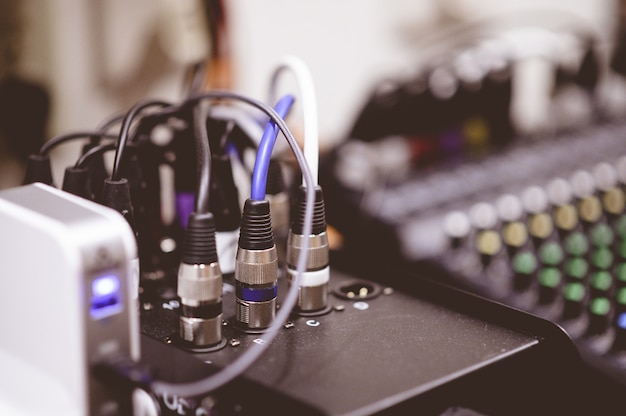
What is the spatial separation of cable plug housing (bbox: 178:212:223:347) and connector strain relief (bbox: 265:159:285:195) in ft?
0.68

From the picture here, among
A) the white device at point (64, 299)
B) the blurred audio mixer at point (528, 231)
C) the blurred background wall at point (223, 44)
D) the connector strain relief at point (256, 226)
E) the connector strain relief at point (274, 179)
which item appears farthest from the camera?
the blurred background wall at point (223, 44)

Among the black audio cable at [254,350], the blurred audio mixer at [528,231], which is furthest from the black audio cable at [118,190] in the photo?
the blurred audio mixer at [528,231]

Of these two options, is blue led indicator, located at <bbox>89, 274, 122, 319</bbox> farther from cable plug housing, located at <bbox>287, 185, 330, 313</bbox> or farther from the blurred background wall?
the blurred background wall

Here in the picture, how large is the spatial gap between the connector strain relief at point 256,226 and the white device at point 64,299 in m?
0.12

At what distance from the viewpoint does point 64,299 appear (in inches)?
18.2

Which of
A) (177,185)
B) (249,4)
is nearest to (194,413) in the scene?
(177,185)

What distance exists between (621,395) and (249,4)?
0.80 meters

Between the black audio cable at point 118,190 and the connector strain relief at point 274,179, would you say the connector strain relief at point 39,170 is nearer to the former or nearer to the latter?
the black audio cable at point 118,190

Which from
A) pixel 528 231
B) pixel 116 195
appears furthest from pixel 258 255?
pixel 528 231

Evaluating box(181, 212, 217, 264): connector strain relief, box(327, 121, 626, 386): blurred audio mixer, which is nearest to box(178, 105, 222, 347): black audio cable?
box(181, 212, 217, 264): connector strain relief

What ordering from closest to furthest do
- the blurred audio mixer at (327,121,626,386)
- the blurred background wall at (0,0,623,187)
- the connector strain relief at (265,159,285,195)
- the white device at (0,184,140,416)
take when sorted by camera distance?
the white device at (0,184,140,416)
the connector strain relief at (265,159,285,195)
the blurred audio mixer at (327,121,626,386)
the blurred background wall at (0,0,623,187)

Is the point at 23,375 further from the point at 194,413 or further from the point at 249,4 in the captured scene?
the point at 249,4

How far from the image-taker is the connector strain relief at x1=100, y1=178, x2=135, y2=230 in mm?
604

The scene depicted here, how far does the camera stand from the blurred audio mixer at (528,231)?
0.88 metres
